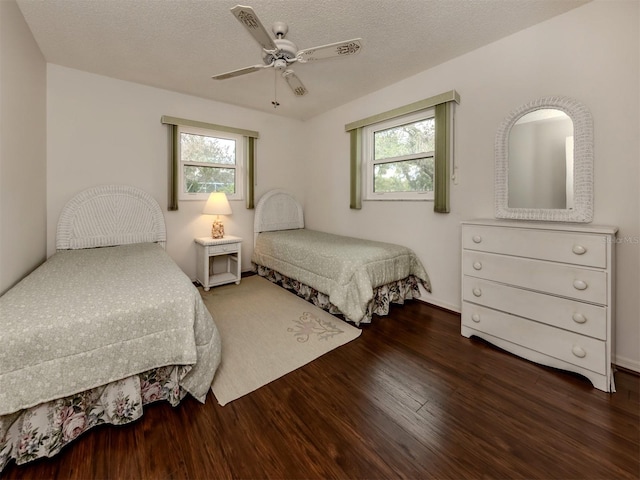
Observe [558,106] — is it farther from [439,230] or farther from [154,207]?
[154,207]

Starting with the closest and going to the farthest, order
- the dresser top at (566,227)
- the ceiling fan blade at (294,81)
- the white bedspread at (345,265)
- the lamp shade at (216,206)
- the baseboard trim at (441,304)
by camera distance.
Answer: the dresser top at (566,227) < the ceiling fan blade at (294,81) < the white bedspread at (345,265) < the baseboard trim at (441,304) < the lamp shade at (216,206)

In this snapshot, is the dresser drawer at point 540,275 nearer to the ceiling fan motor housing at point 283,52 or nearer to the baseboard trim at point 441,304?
the baseboard trim at point 441,304

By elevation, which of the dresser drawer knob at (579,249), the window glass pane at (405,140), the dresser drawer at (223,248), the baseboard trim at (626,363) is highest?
the window glass pane at (405,140)

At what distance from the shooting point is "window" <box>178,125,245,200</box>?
142 inches

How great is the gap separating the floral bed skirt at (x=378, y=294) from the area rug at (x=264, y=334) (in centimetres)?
8

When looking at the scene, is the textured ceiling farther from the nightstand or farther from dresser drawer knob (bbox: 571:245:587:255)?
the nightstand

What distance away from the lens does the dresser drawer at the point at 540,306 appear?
1.69 m

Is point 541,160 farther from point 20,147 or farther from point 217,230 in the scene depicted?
point 20,147

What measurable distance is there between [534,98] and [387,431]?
265cm

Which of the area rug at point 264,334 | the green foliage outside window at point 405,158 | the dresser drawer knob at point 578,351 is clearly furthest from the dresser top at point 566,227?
the area rug at point 264,334

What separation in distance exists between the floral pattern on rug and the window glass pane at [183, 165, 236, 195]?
233 centimetres

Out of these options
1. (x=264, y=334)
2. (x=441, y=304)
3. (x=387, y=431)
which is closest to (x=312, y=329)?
(x=264, y=334)

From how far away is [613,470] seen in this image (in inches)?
45.8

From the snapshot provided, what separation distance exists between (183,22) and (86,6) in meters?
0.64
